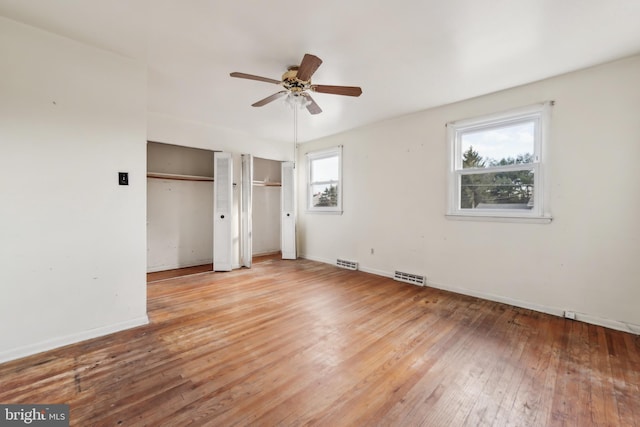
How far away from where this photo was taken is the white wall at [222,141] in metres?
4.19

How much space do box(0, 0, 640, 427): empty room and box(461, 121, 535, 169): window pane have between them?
0.02 meters

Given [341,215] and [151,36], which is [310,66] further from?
[341,215]

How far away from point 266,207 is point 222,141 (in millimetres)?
1951

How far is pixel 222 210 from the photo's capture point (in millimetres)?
4840

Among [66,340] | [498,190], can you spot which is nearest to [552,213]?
[498,190]

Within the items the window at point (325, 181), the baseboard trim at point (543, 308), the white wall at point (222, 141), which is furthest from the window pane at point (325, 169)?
the baseboard trim at point (543, 308)

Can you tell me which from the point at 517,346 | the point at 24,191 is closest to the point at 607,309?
the point at 517,346

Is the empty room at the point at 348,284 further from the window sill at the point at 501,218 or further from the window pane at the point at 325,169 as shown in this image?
the window pane at the point at 325,169

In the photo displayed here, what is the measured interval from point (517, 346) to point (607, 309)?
123cm

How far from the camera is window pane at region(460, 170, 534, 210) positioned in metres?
3.14

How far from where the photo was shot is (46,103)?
2188 mm

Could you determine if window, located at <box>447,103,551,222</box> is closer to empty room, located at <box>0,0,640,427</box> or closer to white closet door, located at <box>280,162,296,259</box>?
empty room, located at <box>0,0,640,427</box>

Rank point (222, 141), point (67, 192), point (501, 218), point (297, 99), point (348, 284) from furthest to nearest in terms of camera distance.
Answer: point (222, 141)
point (348, 284)
point (501, 218)
point (297, 99)
point (67, 192)

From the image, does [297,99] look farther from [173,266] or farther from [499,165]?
[173,266]
